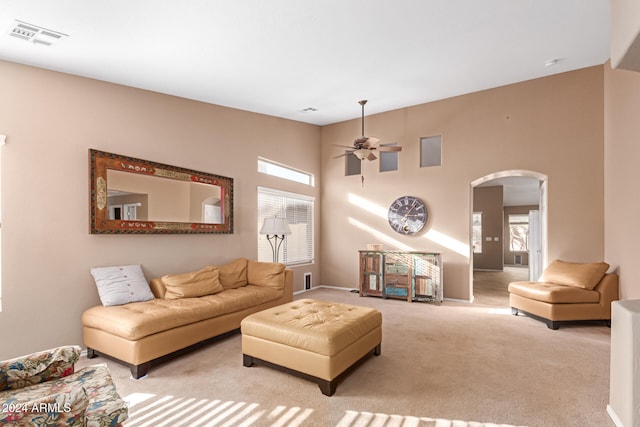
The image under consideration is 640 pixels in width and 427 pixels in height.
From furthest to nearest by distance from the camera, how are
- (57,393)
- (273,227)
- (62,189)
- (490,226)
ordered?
(490,226), (273,227), (62,189), (57,393)

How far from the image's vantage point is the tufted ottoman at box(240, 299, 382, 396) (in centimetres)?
263

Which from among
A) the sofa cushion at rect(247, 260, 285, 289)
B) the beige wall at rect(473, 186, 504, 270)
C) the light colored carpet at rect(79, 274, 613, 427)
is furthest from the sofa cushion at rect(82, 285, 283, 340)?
the beige wall at rect(473, 186, 504, 270)

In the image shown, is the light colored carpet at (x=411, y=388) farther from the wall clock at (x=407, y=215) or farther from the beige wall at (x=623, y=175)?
the wall clock at (x=407, y=215)

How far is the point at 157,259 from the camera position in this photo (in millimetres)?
4262

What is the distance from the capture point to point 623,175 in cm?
409

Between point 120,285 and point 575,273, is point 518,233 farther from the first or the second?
point 120,285

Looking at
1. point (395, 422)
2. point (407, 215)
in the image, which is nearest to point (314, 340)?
point (395, 422)

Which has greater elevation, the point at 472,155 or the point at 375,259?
the point at 472,155

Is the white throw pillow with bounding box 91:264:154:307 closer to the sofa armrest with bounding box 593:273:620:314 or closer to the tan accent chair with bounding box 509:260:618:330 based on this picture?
the tan accent chair with bounding box 509:260:618:330

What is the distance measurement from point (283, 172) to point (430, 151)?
10.1ft

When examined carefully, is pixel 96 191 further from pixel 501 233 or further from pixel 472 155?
pixel 501 233

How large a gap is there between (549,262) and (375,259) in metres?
2.84

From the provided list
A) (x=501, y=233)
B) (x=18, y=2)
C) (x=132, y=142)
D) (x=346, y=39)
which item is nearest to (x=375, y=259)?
(x=346, y=39)

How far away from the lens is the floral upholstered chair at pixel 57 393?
1.17m
